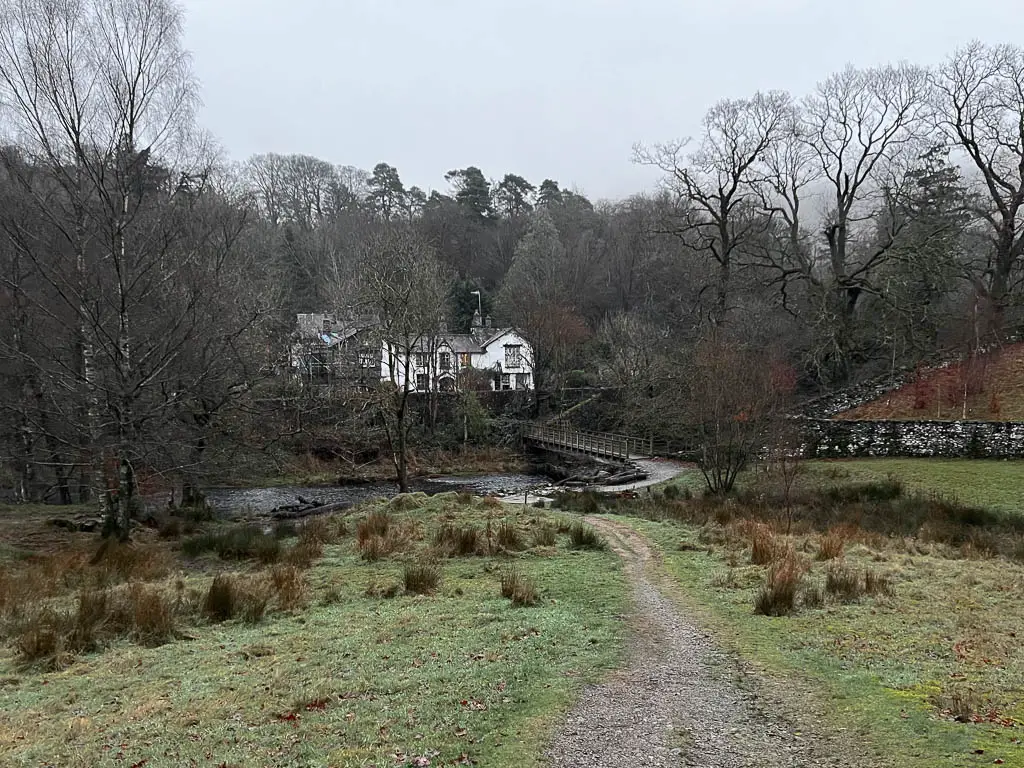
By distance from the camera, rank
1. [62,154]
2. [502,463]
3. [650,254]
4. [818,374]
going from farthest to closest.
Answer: [650,254] < [502,463] < [818,374] < [62,154]

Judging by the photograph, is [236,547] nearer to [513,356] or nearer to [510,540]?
[510,540]

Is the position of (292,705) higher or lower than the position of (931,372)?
lower

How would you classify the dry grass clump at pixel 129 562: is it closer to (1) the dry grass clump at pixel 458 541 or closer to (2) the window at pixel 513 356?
(1) the dry grass clump at pixel 458 541

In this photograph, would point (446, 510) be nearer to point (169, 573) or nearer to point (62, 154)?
point (169, 573)

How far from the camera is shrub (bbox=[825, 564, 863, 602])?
8.71 meters

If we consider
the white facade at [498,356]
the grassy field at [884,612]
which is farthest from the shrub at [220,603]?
the white facade at [498,356]

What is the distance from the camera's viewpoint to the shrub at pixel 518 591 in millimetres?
8852

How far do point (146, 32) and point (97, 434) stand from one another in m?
8.39

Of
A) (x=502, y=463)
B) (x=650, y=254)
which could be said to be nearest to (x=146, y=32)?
(x=502, y=463)

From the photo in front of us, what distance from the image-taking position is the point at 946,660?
6.30 meters

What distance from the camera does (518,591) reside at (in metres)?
9.02

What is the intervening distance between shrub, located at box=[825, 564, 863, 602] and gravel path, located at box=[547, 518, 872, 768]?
2.63 meters

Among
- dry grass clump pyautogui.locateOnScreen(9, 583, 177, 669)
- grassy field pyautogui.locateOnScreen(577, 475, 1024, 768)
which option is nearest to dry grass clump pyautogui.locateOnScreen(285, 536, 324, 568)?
dry grass clump pyautogui.locateOnScreen(9, 583, 177, 669)

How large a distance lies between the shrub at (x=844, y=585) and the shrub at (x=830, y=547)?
69.7 inches
